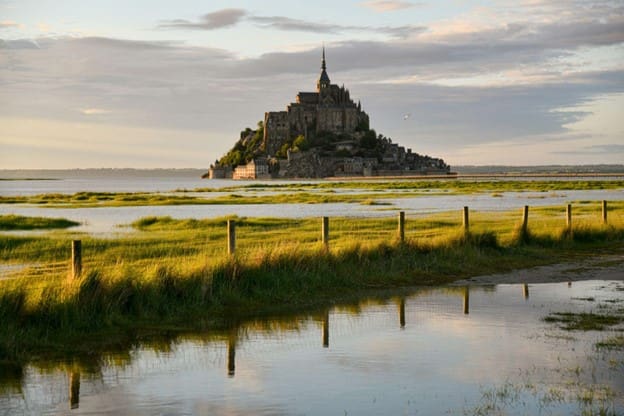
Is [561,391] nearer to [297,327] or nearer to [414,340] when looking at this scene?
[414,340]

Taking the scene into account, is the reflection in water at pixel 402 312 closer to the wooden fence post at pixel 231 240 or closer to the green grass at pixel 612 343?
the green grass at pixel 612 343

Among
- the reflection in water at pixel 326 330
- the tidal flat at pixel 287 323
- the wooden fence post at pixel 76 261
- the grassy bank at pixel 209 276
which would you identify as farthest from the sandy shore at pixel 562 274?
the wooden fence post at pixel 76 261

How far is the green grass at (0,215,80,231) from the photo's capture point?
36.3 metres

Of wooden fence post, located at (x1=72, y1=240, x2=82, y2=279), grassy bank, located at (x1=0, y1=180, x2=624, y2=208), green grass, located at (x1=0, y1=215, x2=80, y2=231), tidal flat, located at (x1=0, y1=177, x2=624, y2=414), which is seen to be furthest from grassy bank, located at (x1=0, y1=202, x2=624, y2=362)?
grassy bank, located at (x1=0, y1=180, x2=624, y2=208)

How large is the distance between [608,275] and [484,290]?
171 inches

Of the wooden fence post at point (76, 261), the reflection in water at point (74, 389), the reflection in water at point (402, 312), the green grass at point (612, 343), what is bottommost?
the reflection in water at point (402, 312)

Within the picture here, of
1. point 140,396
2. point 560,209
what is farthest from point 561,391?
point 560,209

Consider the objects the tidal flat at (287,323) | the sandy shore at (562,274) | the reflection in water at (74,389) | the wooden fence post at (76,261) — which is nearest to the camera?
the reflection in water at (74,389)

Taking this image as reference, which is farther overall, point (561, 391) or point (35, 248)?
point (35, 248)

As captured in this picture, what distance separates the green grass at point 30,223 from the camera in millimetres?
→ 36344

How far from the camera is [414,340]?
38.2 ft

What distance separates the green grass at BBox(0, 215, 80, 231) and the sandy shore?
23.7 meters

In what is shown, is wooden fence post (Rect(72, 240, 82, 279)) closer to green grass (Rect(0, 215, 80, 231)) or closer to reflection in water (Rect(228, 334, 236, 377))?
reflection in water (Rect(228, 334, 236, 377))

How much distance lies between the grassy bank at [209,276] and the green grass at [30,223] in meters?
8.17
